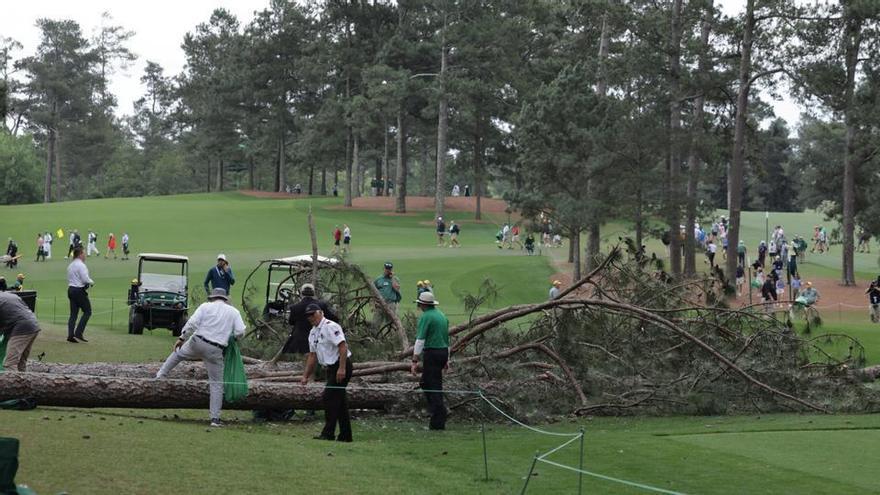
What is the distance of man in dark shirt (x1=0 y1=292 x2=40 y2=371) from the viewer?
13.4 meters

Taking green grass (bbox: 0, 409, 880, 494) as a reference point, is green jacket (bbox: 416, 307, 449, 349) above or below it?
above

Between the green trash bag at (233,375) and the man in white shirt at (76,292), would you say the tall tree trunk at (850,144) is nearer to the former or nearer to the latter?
the man in white shirt at (76,292)

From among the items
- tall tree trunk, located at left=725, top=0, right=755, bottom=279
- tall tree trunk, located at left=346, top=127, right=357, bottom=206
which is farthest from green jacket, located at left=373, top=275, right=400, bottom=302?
tall tree trunk, located at left=346, top=127, right=357, bottom=206

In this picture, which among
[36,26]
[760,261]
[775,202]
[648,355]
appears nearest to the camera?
[648,355]

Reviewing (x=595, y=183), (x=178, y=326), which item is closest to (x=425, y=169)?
(x=595, y=183)

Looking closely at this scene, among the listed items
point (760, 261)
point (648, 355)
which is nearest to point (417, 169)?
point (760, 261)

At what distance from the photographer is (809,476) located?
990 centimetres

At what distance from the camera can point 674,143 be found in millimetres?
39594

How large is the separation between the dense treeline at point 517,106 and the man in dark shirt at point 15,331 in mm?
18540

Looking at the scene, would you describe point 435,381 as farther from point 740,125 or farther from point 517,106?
point 517,106

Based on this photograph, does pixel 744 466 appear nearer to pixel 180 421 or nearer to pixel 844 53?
pixel 180 421

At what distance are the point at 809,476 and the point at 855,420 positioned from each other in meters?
4.53

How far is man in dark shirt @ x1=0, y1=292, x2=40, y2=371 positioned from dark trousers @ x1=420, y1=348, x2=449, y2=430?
4.91 m

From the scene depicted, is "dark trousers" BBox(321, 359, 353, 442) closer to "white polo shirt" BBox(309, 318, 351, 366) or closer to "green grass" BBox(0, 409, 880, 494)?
"green grass" BBox(0, 409, 880, 494)
